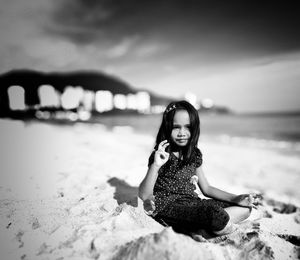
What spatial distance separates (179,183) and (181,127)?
569 mm

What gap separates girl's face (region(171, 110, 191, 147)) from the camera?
7.55ft

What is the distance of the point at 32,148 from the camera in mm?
4656

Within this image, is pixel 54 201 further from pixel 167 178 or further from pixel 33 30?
pixel 33 30

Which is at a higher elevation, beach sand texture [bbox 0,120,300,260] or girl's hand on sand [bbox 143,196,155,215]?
girl's hand on sand [bbox 143,196,155,215]

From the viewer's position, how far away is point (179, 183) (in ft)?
7.74

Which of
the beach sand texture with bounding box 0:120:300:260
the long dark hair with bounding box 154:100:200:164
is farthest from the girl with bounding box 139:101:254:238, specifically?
the beach sand texture with bounding box 0:120:300:260

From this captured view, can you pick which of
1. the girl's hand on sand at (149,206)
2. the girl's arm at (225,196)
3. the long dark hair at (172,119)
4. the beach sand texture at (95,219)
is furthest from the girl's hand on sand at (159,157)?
the girl's arm at (225,196)

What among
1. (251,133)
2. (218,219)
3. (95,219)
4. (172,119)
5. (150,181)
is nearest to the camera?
(218,219)

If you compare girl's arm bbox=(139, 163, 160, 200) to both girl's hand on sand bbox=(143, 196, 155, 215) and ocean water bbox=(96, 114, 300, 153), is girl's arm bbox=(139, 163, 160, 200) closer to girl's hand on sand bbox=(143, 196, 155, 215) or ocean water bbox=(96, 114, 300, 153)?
girl's hand on sand bbox=(143, 196, 155, 215)

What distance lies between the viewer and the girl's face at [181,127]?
230cm

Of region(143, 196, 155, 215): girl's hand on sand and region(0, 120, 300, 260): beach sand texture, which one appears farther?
region(143, 196, 155, 215): girl's hand on sand

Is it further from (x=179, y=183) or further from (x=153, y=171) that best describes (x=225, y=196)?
(x=153, y=171)

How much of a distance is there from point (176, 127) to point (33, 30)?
3.24 m

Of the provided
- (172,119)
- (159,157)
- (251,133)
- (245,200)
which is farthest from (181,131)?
(251,133)
